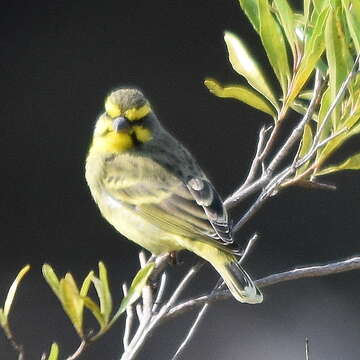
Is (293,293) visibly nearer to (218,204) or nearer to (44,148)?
(44,148)

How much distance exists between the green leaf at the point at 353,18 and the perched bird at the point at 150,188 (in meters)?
1.01

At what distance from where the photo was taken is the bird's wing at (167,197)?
310 cm

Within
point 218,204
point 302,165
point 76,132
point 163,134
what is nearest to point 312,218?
point 76,132

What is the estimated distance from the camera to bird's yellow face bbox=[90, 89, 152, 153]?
3.44 meters

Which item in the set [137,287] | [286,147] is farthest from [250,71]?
[137,287]

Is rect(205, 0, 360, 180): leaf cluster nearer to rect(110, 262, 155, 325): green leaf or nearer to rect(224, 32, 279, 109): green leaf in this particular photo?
Result: rect(224, 32, 279, 109): green leaf

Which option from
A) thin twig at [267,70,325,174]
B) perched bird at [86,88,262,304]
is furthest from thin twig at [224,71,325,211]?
perched bird at [86,88,262,304]

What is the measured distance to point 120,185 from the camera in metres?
3.50

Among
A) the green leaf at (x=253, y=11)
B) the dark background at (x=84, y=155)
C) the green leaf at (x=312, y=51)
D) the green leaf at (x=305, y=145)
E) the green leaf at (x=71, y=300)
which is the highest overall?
the green leaf at (x=253, y=11)

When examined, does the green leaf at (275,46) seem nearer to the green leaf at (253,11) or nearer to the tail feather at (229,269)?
the green leaf at (253,11)

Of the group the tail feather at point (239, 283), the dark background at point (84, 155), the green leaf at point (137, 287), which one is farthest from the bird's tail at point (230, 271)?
the dark background at point (84, 155)

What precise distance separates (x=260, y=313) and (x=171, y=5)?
1625 millimetres

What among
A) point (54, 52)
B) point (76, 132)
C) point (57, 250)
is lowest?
point (57, 250)

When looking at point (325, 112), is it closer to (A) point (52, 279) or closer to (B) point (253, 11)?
(B) point (253, 11)
